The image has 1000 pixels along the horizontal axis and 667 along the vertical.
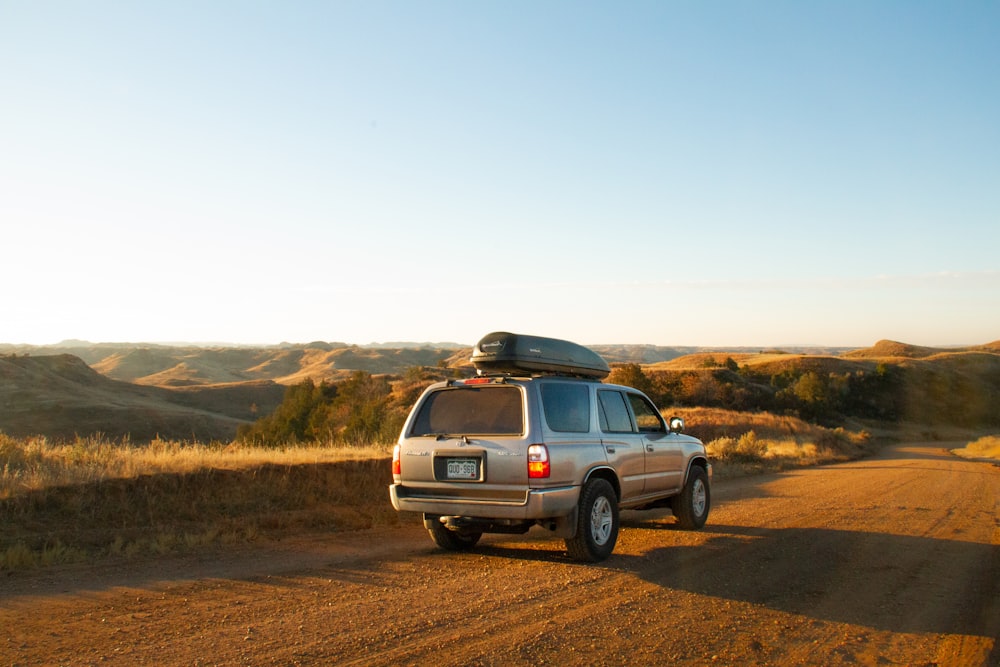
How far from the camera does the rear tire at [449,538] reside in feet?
27.7

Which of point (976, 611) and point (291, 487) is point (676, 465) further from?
point (291, 487)

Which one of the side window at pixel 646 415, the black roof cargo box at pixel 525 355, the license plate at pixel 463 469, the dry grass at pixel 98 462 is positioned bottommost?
the dry grass at pixel 98 462

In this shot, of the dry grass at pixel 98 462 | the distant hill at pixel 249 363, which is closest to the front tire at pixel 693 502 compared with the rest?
the dry grass at pixel 98 462

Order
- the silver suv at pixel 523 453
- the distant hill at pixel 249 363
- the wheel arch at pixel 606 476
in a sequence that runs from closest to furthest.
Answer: the silver suv at pixel 523 453 → the wheel arch at pixel 606 476 → the distant hill at pixel 249 363

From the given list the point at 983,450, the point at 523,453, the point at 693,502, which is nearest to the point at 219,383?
the point at 983,450

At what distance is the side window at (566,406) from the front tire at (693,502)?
250 centimetres

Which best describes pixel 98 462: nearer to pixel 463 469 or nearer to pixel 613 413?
pixel 463 469

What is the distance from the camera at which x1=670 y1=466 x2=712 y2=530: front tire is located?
391 inches

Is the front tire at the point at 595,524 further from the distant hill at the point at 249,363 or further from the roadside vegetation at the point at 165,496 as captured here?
the distant hill at the point at 249,363

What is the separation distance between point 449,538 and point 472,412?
164cm

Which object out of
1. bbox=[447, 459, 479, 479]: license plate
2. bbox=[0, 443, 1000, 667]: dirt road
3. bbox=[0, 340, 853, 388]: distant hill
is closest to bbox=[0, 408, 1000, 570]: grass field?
bbox=[0, 443, 1000, 667]: dirt road

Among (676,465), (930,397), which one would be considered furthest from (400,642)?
(930,397)

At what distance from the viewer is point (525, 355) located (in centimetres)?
789

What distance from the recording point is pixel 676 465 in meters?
9.80
